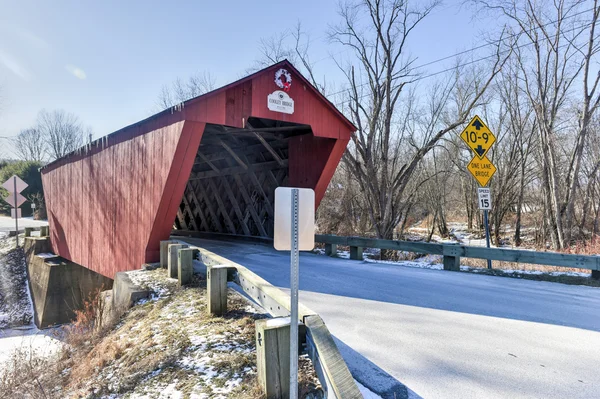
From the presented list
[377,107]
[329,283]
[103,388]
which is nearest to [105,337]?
[103,388]

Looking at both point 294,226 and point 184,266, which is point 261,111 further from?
point 294,226

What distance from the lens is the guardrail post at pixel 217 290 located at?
3.52 meters

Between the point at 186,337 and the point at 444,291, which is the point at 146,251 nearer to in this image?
the point at 186,337

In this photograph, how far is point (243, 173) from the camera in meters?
10.4

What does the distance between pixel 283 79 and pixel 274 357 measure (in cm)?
589

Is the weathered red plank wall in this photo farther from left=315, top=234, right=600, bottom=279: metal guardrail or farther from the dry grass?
left=315, top=234, right=600, bottom=279: metal guardrail

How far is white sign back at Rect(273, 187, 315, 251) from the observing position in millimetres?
1952

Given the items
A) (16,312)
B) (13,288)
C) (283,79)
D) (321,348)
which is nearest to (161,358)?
(321,348)

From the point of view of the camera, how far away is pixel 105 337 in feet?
13.4

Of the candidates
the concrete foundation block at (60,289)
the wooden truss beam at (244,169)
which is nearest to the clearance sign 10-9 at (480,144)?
→ the wooden truss beam at (244,169)

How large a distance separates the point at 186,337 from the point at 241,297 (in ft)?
3.11

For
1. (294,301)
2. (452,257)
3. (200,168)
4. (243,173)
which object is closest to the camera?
(294,301)

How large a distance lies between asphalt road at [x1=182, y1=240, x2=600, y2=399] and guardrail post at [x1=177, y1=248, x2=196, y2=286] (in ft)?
4.28

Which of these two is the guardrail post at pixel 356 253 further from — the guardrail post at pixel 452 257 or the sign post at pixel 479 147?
the sign post at pixel 479 147
